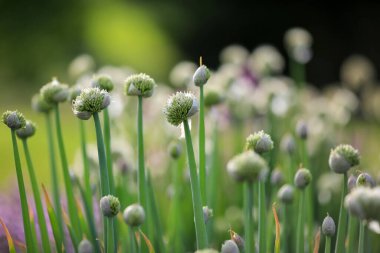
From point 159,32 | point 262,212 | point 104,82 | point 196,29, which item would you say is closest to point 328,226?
point 262,212

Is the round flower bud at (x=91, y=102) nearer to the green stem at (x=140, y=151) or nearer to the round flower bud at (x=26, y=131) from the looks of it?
the green stem at (x=140, y=151)

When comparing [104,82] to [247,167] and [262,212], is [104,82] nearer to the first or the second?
[262,212]

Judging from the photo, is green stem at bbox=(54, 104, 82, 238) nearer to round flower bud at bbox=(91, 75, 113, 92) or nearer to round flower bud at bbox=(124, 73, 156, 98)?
round flower bud at bbox=(91, 75, 113, 92)

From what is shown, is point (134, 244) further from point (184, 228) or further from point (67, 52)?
point (67, 52)

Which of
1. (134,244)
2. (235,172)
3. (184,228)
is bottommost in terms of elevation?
(184,228)

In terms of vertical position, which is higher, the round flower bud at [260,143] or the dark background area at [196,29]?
the dark background area at [196,29]

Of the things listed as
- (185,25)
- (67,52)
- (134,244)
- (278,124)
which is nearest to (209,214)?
(134,244)

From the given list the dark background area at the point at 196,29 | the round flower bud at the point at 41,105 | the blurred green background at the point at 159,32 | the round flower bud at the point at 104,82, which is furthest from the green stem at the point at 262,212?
the dark background area at the point at 196,29
